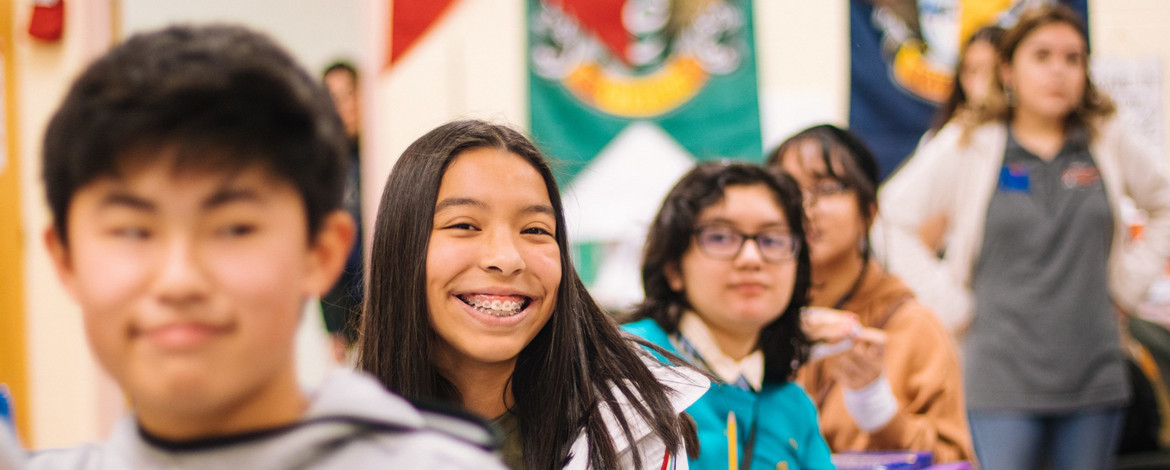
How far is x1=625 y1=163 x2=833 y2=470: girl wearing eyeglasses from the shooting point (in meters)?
1.80

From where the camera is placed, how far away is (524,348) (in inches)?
Answer: 56.6

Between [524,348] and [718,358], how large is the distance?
531 mm

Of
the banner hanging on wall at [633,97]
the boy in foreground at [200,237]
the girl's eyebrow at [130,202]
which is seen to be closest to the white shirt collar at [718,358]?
the boy in foreground at [200,237]

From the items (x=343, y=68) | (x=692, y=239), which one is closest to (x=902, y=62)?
(x=343, y=68)

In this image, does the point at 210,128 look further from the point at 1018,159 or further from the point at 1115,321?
the point at 1115,321

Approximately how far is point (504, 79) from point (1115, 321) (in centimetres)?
288

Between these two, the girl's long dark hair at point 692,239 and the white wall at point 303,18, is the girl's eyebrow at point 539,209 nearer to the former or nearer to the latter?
the girl's long dark hair at point 692,239

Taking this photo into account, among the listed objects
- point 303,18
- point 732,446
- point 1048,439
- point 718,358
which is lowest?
point 1048,439

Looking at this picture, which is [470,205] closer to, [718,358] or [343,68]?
[718,358]

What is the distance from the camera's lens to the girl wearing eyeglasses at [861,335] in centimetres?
202

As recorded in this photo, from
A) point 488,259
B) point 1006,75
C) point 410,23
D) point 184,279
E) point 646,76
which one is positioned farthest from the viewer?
point 410,23

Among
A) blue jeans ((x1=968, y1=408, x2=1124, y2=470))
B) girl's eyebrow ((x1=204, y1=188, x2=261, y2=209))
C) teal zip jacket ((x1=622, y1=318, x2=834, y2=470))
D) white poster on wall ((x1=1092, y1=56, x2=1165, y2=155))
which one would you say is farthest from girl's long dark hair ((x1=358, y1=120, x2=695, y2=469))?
white poster on wall ((x1=1092, y1=56, x2=1165, y2=155))

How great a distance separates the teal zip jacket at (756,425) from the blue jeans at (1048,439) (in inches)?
44.1

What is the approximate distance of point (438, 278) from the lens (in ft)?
4.34
